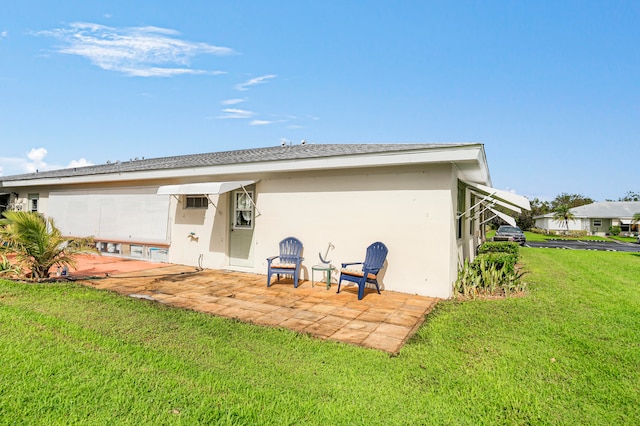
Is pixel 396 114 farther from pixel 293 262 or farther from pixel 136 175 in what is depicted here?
pixel 136 175

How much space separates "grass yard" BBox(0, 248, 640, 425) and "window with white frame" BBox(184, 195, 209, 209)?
5.19m

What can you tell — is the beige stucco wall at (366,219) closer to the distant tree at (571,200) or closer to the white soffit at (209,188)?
the white soffit at (209,188)

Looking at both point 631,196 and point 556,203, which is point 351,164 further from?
point 631,196

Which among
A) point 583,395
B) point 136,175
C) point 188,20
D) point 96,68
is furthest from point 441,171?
point 96,68

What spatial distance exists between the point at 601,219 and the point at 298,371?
6478 centimetres

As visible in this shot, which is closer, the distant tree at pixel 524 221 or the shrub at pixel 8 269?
the shrub at pixel 8 269

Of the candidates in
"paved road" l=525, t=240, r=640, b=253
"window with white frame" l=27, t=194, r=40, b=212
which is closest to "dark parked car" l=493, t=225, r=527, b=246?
"paved road" l=525, t=240, r=640, b=253

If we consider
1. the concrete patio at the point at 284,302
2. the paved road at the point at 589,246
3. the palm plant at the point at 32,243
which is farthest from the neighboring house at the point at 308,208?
the paved road at the point at 589,246

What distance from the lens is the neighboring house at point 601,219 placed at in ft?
159

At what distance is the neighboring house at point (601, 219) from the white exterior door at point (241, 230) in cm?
5944

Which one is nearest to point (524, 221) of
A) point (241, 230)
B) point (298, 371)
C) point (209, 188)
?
point (241, 230)

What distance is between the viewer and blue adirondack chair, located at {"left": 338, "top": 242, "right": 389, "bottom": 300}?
266 inches

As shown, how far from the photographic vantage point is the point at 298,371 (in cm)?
341

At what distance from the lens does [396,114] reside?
14094mm
